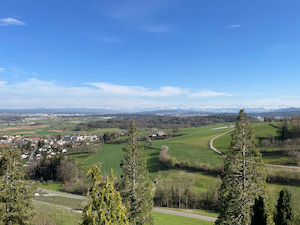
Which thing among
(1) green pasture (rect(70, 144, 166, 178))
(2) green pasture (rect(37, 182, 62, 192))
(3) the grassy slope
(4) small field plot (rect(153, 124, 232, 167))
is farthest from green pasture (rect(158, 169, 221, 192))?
(2) green pasture (rect(37, 182, 62, 192))

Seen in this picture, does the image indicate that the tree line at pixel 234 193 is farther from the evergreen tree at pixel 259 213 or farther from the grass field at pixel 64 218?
the grass field at pixel 64 218

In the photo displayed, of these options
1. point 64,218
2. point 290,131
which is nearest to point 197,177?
point 64,218

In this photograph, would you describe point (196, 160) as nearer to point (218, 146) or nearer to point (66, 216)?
point (218, 146)

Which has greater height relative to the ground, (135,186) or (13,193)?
(13,193)

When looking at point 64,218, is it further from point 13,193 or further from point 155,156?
point 155,156

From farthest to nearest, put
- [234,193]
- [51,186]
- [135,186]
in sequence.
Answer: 1. [51,186]
2. [135,186]
3. [234,193]

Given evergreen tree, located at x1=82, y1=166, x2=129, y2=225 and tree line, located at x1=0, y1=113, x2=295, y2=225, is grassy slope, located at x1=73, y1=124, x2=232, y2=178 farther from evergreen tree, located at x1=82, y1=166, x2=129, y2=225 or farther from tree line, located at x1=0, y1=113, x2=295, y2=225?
evergreen tree, located at x1=82, y1=166, x2=129, y2=225

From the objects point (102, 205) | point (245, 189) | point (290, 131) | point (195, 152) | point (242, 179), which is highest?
point (102, 205)
